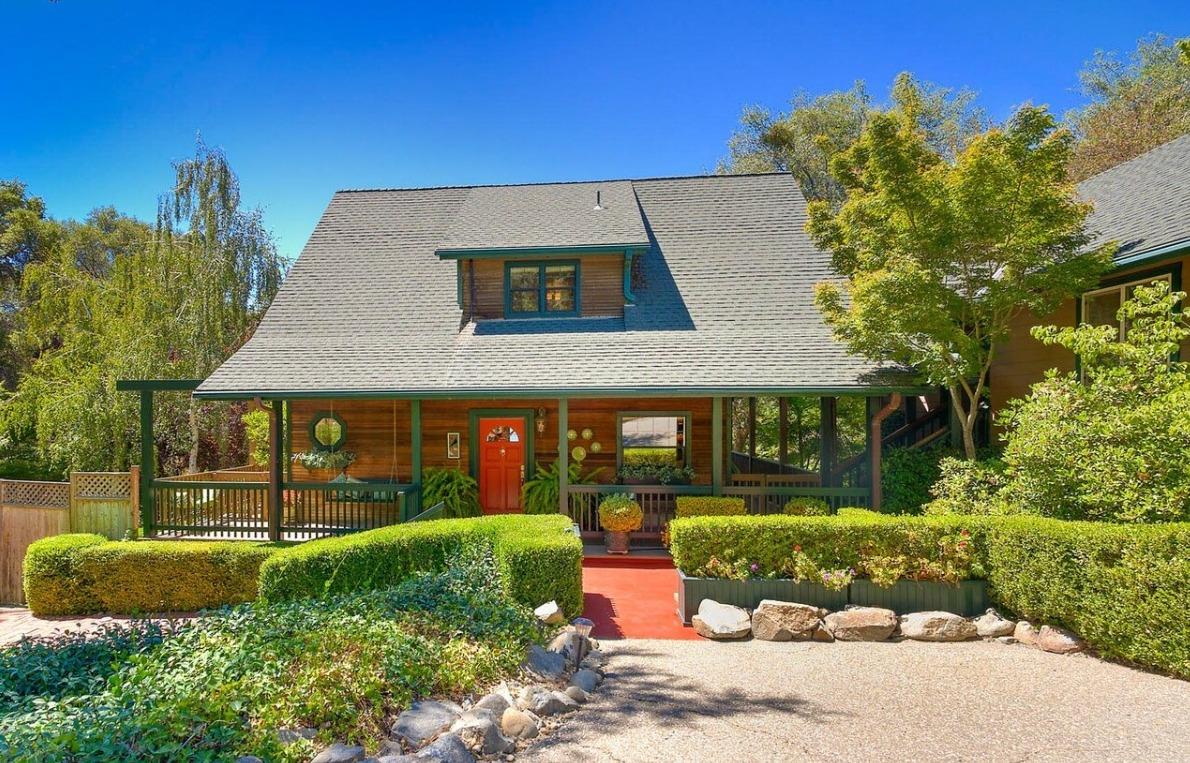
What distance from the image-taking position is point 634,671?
5574mm

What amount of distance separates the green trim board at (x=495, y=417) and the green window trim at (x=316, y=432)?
104 inches

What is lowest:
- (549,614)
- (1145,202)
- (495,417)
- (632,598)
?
(632,598)

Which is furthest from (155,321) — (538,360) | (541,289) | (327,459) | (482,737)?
(482,737)

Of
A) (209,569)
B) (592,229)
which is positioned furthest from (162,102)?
(209,569)

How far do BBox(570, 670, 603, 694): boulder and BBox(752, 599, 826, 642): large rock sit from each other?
2.08 m

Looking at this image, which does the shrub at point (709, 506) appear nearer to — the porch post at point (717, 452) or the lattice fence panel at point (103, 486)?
the porch post at point (717, 452)

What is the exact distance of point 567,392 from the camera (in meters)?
9.64

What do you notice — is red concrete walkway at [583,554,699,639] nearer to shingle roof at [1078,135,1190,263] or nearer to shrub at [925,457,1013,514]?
shrub at [925,457,1013,514]

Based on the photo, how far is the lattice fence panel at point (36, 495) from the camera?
33.4ft

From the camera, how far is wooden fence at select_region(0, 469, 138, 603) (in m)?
10.1

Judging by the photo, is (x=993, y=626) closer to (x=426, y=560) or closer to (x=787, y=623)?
(x=787, y=623)

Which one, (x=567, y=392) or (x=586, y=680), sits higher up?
(x=567, y=392)

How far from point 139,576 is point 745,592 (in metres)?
8.79

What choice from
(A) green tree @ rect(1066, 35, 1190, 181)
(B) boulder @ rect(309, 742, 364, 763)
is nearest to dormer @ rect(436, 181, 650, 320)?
(B) boulder @ rect(309, 742, 364, 763)
